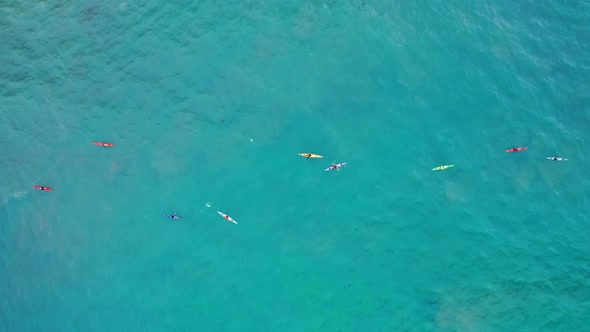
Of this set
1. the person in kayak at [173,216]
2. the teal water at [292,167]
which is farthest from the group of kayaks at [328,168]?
the person in kayak at [173,216]

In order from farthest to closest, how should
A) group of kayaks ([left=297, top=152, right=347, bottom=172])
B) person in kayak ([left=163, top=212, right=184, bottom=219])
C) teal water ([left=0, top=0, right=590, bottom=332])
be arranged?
group of kayaks ([left=297, top=152, right=347, bottom=172])
person in kayak ([left=163, top=212, right=184, bottom=219])
teal water ([left=0, top=0, right=590, bottom=332])

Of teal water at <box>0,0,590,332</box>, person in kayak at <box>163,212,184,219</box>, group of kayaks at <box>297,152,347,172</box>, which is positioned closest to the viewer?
teal water at <box>0,0,590,332</box>

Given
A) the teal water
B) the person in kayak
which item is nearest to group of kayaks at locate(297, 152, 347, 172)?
the teal water

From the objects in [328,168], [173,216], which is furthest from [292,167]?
[173,216]

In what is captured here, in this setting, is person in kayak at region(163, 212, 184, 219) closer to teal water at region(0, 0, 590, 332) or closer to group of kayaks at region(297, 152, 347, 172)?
teal water at region(0, 0, 590, 332)

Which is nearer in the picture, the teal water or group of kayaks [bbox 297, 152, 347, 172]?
the teal water

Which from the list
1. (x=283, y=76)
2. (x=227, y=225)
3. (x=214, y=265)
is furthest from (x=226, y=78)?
(x=214, y=265)

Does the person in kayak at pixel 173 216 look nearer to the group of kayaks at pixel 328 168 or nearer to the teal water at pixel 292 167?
the teal water at pixel 292 167

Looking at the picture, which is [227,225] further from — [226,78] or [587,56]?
[587,56]

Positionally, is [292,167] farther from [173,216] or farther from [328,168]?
[173,216]
